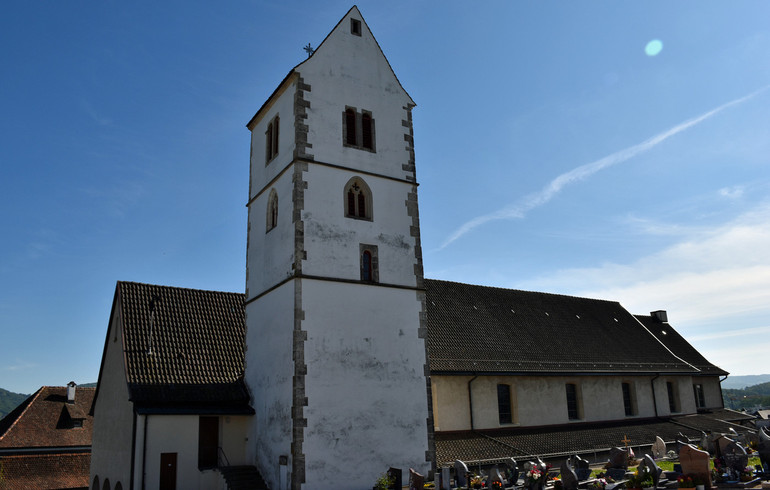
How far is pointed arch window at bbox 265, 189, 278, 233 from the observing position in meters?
22.0

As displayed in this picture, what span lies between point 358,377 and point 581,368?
1418 cm

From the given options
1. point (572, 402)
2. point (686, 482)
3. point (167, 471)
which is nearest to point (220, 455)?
point (167, 471)

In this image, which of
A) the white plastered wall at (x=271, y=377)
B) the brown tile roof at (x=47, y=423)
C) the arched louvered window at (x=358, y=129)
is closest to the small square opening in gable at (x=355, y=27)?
the arched louvered window at (x=358, y=129)

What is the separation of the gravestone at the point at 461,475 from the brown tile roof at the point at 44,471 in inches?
979

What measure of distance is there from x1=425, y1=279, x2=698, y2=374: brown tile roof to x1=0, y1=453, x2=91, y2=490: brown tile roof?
22175mm

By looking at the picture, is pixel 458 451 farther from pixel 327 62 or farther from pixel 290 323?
pixel 327 62

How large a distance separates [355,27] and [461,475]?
1582cm

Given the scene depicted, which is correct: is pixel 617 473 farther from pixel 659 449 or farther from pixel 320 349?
pixel 659 449

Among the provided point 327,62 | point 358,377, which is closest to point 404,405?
point 358,377

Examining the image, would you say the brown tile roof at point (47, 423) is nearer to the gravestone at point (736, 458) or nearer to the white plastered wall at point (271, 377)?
the white plastered wall at point (271, 377)

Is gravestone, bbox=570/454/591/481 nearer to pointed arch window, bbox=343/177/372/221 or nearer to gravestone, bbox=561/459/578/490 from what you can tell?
gravestone, bbox=561/459/578/490

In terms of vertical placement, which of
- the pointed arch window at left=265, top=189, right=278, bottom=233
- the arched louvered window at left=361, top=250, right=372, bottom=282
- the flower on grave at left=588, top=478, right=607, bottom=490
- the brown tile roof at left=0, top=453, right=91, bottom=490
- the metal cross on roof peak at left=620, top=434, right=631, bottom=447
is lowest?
the brown tile roof at left=0, top=453, right=91, bottom=490

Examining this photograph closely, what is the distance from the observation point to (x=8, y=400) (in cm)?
17750

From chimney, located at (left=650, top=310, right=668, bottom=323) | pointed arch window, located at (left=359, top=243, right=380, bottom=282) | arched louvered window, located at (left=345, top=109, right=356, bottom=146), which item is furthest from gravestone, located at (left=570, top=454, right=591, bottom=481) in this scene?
chimney, located at (left=650, top=310, right=668, bottom=323)
